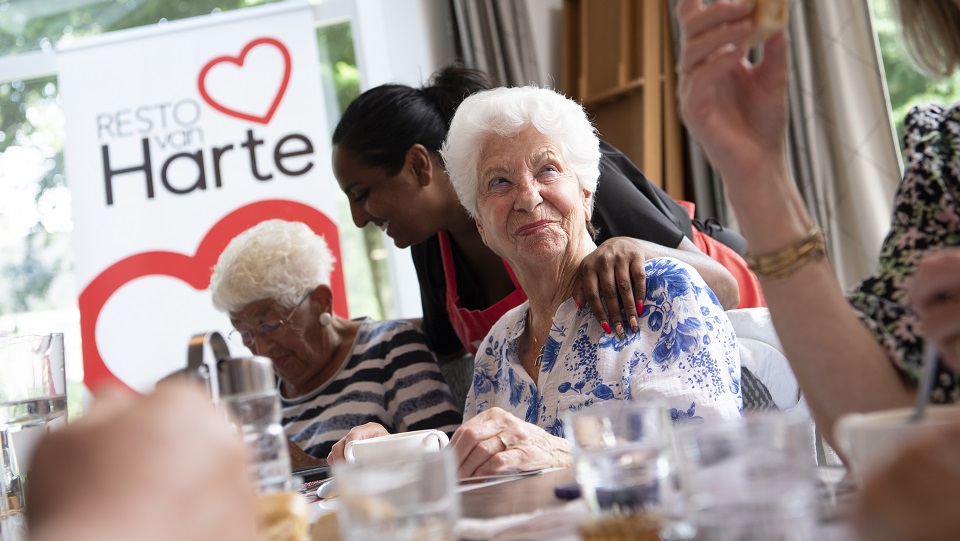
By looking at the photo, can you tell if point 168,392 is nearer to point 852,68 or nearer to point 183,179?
point 852,68

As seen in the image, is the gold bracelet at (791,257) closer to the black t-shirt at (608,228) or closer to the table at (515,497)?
the table at (515,497)

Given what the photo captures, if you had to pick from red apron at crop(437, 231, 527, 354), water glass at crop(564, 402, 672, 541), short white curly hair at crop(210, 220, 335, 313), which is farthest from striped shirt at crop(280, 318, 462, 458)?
water glass at crop(564, 402, 672, 541)

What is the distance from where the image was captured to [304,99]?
4379 millimetres

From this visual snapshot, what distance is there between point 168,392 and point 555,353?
1.33 meters

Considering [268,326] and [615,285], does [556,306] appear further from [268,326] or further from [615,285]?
[268,326]

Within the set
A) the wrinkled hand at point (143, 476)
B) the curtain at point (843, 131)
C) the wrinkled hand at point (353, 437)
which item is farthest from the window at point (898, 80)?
the wrinkled hand at point (143, 476)

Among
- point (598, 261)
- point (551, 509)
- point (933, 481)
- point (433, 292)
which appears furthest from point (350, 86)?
point (933, 481)

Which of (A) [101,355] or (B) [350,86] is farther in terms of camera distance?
(B) [350,86]

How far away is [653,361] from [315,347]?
1321 mm

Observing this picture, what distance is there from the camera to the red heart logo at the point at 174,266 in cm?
427

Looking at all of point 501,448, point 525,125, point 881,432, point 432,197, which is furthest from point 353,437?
point 881,432

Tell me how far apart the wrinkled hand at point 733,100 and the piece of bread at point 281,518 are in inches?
24.1

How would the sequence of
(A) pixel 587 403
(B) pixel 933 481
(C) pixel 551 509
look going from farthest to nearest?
(A) pixel 587 403 < (C) pixel 551 509 < (B) pixel 933 481

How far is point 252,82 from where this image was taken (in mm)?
4422
